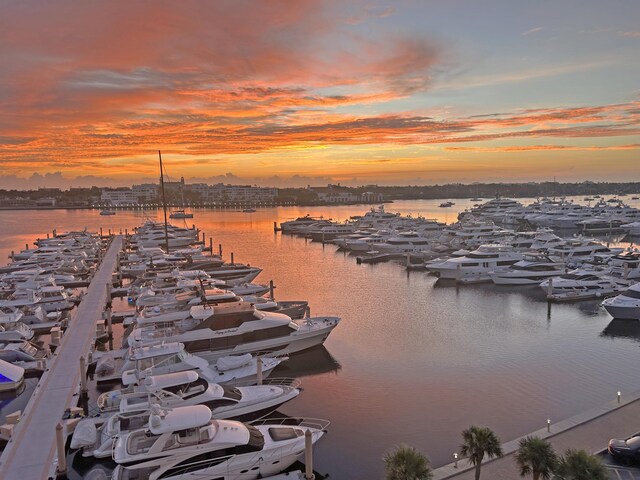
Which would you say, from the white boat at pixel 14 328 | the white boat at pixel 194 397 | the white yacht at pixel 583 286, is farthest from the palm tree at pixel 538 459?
the white yacht at pixel 583 286

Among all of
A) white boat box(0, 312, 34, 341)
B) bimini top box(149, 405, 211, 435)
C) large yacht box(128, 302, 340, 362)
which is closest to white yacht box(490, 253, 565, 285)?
large yacht box(128, 302, 340, 362)

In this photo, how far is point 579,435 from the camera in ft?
45.4

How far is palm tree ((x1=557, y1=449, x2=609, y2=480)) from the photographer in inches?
363

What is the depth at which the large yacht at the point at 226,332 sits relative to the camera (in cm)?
2097

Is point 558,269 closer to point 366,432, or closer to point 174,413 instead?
point 366,432

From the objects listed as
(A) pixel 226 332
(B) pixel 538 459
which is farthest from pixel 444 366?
(B) pixel 538 459

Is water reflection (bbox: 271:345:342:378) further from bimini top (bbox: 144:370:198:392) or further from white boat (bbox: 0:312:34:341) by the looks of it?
white boat (bbox: 0:312:34:341)

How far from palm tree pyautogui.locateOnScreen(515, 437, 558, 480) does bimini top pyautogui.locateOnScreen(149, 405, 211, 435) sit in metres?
7.60

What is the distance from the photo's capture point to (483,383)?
20.4 meters

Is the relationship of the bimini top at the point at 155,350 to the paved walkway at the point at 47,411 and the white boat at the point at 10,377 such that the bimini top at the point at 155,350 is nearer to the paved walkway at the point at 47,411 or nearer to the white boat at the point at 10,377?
the paved walkway at the point at 47,411

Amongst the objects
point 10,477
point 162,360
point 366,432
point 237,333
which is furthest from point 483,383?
point 10,477

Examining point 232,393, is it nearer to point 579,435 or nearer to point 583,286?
point 579,435

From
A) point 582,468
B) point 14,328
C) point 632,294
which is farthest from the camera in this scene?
point 632,294

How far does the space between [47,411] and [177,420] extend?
6.75m
